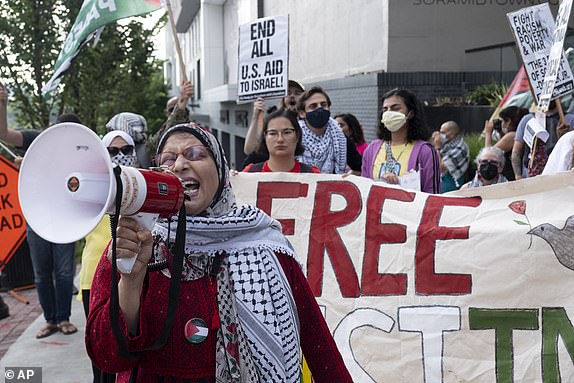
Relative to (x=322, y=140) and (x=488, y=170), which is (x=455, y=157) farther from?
(x=488, y=170)

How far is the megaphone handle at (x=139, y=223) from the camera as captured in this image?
5.83 feet

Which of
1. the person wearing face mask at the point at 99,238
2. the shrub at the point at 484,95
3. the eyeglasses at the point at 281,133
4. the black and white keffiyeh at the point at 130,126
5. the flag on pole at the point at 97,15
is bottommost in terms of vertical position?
the person wearing face mask at the point at 99,238

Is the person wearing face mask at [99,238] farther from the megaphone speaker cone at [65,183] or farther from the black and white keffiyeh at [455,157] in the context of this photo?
the black and white keffiyeh at [455,157]

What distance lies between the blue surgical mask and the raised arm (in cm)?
232

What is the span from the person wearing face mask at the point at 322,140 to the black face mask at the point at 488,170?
1222 mm

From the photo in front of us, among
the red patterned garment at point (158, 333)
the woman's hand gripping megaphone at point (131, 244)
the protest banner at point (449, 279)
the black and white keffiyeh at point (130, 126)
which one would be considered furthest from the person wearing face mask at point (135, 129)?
the woman's hand gripping megaphone at point (131, 244)

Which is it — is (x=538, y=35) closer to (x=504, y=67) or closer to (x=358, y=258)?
(x=358, y=258)

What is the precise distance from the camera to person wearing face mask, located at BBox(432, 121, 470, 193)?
7.83m

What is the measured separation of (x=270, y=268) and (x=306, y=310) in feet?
0.84

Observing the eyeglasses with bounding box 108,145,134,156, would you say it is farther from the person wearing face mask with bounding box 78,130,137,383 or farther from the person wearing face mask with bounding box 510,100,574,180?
the person wearing face mask with bounding box 510,100,574,180

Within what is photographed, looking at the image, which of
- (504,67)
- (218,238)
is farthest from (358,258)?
(504,67)

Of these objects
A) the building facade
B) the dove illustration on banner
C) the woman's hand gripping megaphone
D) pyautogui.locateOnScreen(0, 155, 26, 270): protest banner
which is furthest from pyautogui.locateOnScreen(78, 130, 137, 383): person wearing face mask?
the building facade

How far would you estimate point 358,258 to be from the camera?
4.11 m

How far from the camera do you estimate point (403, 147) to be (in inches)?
200
